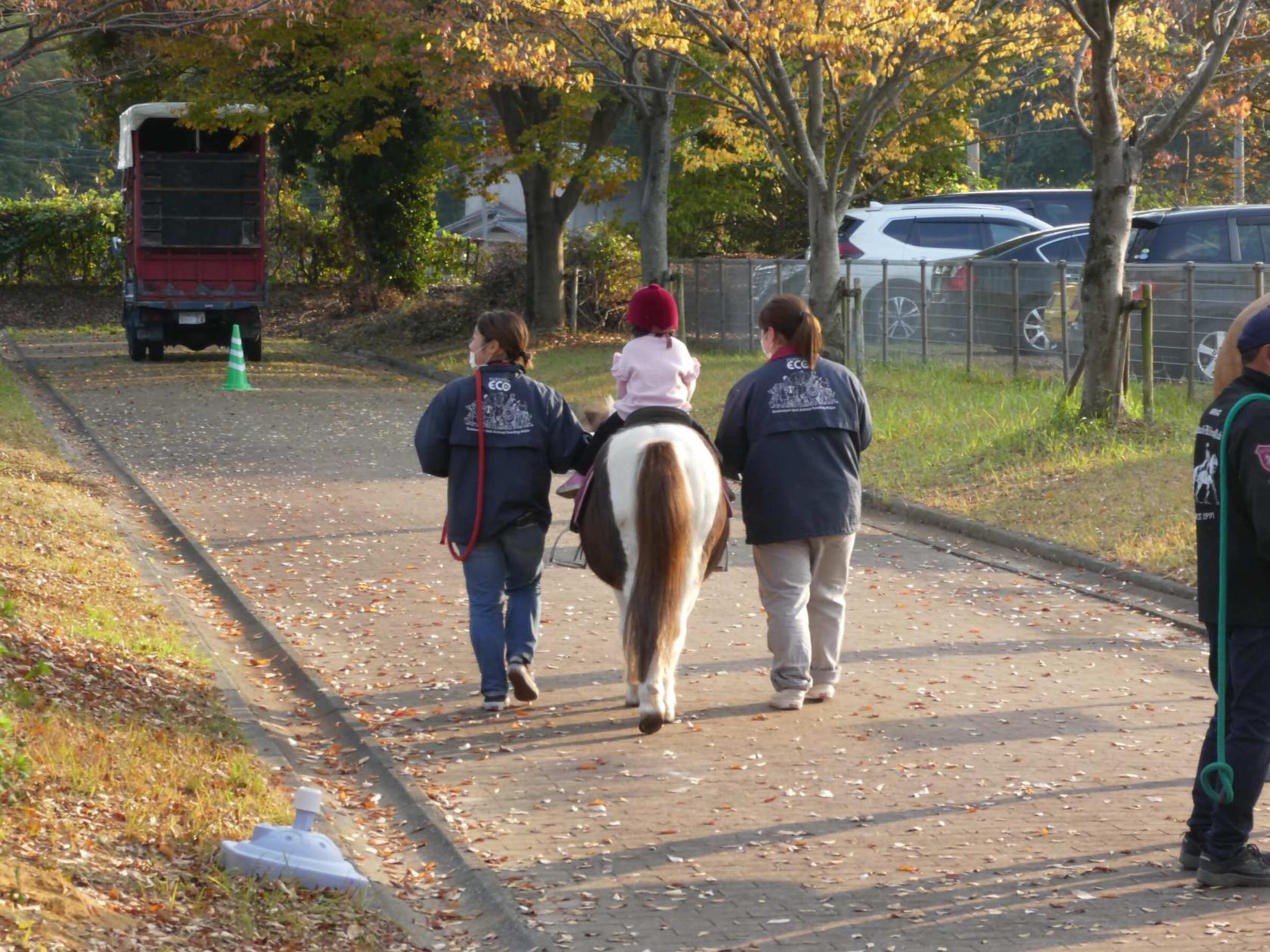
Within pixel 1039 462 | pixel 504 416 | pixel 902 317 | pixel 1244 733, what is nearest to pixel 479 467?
pixel 504 416

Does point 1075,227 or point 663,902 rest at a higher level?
point 1075,227

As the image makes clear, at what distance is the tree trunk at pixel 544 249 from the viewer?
2938 centimetres

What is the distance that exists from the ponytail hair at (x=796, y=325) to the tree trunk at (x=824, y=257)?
1093 centimetres

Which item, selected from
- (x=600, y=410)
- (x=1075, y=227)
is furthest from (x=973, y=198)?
(x=600, y=410)

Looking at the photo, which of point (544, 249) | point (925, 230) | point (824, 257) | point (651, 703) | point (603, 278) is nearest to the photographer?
point (651, 703)

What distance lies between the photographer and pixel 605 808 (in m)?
6.24

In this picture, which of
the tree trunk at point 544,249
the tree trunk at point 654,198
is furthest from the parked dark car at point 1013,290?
the tree trunk at point 544,249

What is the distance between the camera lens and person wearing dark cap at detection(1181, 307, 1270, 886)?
16.8 ft

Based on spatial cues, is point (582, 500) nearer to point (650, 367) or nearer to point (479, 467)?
point (479, 467)

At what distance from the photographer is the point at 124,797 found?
18.4 feet

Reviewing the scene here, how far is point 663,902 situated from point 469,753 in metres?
1.98

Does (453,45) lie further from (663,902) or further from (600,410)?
(663,902)

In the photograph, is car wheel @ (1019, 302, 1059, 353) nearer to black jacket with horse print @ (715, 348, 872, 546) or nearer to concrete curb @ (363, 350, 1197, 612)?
concrete curb @ (363, 350, 1197, 612)

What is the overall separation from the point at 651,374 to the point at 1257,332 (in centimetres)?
295
